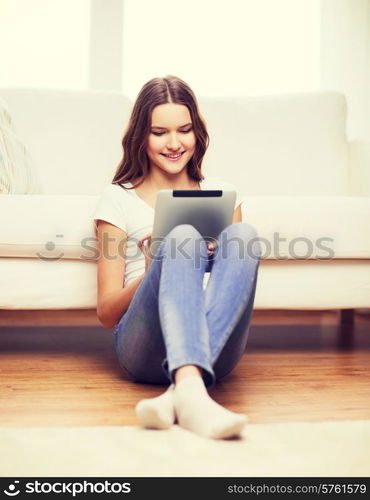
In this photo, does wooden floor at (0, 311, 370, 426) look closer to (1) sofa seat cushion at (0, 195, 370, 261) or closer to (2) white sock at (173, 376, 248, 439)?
(2) white sock at (173, 376, 248, 439)

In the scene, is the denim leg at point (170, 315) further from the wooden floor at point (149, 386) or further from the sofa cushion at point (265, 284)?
the sofa cushion at point (265, 284)

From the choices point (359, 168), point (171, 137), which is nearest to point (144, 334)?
point (171, 137)

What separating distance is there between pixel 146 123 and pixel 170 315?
69 cm

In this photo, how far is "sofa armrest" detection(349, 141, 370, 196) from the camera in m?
2.75

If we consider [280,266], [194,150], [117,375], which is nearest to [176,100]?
[194,150]

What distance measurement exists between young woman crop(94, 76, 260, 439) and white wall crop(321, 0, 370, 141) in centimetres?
219

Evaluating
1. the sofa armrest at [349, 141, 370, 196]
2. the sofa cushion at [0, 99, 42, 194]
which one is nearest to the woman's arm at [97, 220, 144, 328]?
the sofa cushion at [0, 99, 42, 194]

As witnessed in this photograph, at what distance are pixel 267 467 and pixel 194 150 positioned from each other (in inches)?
39.4

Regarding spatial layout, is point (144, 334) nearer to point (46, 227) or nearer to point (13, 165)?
point (46, 227)

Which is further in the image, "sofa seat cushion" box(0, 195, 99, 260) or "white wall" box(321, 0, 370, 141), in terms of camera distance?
"white wall" box(321, 0, 370, 141)

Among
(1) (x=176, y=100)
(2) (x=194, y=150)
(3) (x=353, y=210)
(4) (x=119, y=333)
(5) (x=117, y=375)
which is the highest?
(1) (x=176, y=100)

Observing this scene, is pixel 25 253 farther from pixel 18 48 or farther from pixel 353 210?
pixel 18 48

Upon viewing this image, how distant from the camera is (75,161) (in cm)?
267

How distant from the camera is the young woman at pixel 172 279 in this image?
1.15m
